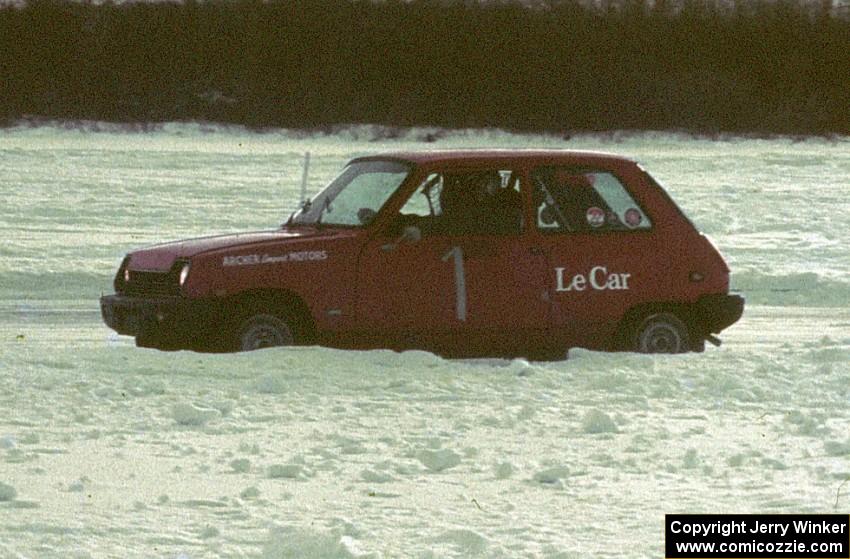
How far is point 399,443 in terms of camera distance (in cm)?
948

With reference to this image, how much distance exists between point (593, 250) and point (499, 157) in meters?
0.87

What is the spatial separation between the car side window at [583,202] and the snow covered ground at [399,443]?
2.91ft

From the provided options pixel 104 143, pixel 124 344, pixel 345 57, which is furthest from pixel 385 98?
pixel 124 344

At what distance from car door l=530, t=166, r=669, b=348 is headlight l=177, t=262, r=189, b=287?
7.61ft

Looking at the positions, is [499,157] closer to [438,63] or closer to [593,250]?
[593,250]

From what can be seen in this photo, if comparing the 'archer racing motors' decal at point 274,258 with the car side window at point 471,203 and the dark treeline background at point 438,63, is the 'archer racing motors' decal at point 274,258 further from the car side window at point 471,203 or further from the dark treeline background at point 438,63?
the dark treeline background at point 438,63

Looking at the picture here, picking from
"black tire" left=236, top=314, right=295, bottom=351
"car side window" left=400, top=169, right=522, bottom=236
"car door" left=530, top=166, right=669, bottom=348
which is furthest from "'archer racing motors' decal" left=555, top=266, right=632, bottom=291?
"black tire" left=236, top=314, right=295, bottom=351

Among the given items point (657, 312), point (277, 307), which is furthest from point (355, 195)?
point (657, 312)

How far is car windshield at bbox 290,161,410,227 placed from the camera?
1278cm

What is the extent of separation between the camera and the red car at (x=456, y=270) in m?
12.3

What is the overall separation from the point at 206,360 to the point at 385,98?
2176 inches

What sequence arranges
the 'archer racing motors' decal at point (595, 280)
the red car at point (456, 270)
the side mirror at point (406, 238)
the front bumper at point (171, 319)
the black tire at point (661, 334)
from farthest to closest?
the black tire at point (661, 334) < the 'archer racing motors' decal at point (595, 280) < the side mirror at point (406, 238) < the red car at point (456, 270) < the front bumper at point (171, 319)

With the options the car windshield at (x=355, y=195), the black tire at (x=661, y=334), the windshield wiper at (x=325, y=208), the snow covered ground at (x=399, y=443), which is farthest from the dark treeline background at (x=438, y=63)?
the black tire at (x=661, y=334)

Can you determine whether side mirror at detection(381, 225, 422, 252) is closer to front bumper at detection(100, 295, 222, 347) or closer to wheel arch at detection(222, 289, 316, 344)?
wheel arch at detection(222, 289, 316, 344)
